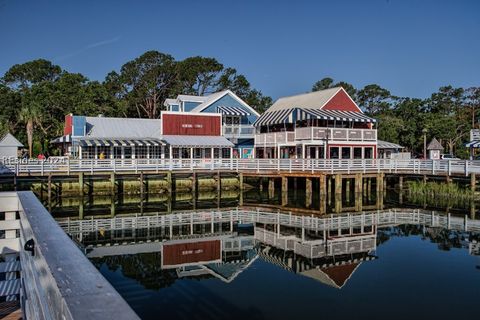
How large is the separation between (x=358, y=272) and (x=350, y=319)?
3.90 metres

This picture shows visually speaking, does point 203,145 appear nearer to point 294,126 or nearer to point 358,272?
point 294,126

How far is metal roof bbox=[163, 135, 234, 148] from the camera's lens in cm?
3476

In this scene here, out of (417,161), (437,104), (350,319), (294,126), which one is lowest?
(350,319)

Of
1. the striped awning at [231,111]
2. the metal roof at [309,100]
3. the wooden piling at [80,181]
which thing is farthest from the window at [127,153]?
the metal roof at [309,100]

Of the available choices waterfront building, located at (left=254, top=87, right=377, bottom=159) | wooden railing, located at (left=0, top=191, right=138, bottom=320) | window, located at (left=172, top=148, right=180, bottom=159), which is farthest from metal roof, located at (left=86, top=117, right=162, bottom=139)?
wooden railing, located at (left=0, top=191, right=138, bottom=320)

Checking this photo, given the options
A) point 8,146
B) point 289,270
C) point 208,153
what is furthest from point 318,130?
point 8,146

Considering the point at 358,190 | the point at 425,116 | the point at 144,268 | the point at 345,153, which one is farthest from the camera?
the point at 425,116

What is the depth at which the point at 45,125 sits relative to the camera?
167 feet

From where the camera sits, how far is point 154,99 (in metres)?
59.9

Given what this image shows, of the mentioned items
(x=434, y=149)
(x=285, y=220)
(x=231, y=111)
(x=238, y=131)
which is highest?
(x=231, y=111)

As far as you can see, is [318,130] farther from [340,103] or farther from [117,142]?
[117,142]

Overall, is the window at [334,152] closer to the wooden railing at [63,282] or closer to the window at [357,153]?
the window at [357,153]

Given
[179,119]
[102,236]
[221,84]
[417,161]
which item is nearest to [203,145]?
[179,119]

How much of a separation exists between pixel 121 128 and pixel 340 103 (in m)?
17.6
